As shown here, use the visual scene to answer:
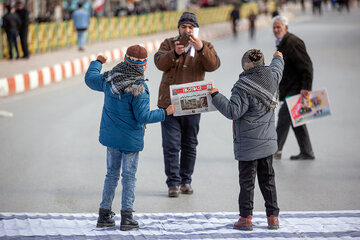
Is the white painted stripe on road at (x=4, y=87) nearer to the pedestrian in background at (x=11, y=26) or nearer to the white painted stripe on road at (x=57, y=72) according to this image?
the white painted stripe on road at (x=57, y=72)

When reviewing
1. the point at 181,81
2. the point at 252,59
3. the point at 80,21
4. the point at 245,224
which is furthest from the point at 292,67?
the point at 80,21

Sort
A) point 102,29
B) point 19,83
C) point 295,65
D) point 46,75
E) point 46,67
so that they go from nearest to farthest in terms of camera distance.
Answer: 1. point 295,65
2. point 19,83
3. point 46,75
4. point 46,67
5. point 102,29

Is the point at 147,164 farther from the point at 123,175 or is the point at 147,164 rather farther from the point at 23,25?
the point at 23,25

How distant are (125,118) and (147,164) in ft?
9.66

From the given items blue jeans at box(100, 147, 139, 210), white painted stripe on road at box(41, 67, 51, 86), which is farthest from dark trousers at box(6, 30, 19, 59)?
blue jeans at box(100, 147, 139, 210)

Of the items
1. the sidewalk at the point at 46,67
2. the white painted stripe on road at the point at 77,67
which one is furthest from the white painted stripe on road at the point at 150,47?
the white painted stripe on road at the point at 77,67

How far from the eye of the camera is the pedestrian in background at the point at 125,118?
17.8 ft

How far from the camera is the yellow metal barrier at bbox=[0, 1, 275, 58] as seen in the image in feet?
78.8

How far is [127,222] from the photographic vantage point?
5.62m

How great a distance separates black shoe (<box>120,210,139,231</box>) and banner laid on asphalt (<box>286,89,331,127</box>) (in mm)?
3063

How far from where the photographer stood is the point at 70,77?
60.4 ft

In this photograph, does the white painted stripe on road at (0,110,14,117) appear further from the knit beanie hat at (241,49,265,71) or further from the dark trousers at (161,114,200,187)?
the knit beanie hat at (241,49,265,71)

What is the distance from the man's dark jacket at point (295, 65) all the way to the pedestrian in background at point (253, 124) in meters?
2.41

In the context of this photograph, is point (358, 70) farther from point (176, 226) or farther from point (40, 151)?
point (176, 226)
